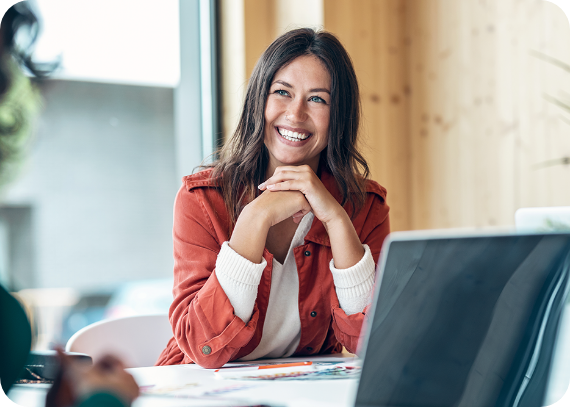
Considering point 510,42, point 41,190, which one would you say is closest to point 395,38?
point 510,42

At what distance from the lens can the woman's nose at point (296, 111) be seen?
4.38 feet

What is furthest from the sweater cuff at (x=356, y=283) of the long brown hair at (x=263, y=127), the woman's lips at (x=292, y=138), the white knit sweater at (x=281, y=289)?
the woman's lips at (x=292, y=138)

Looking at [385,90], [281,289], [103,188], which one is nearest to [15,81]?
[281,289]

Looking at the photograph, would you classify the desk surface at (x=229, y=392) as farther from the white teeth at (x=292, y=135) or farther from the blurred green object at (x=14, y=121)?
the white teeth at (x=292, y=135)

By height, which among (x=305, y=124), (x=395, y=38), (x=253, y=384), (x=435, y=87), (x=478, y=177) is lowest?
(x=253, y=384)

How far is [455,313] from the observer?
59cm

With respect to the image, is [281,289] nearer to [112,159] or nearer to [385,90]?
[112,159]

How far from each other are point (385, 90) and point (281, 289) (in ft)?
5.99

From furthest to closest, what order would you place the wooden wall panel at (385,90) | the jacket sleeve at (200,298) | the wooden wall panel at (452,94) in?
the wooden wall panel at (385,90)
the wooden wall panel at (452,94)
the jacket sleeve at (200,298)

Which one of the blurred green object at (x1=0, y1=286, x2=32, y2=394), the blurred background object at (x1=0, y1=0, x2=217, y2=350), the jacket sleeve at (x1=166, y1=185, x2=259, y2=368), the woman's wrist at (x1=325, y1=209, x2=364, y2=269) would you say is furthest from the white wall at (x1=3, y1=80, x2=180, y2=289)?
the blurred green object at (x1=0, y1=286, x2=32, y2=394)

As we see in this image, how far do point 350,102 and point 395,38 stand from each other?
165 centimetres

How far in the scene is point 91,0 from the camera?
2318 mm

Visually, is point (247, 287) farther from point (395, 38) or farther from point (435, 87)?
point (395, 38)

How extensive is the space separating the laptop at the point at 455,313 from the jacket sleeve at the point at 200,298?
51cm
